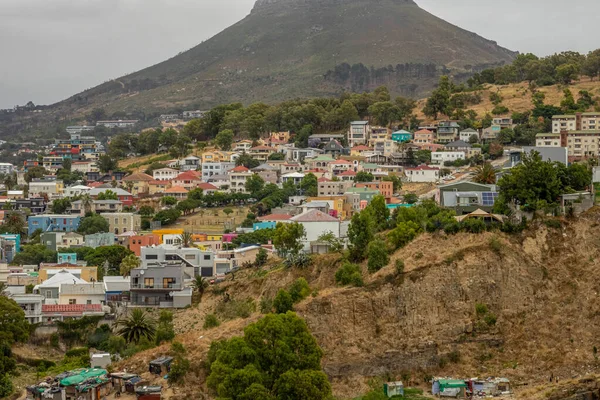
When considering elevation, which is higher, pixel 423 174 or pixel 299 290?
pixel 423 174

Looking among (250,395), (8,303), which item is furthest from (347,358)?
(8,303)

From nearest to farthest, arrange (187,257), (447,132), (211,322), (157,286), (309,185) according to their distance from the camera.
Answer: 1. (211,322)
2. (157,286)
3. (187,257)
4. (309,185)
5. (447,132)

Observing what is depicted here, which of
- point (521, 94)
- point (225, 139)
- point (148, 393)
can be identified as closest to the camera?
point (148, 393)

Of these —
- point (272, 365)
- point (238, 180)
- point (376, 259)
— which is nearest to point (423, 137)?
point (238, 180)

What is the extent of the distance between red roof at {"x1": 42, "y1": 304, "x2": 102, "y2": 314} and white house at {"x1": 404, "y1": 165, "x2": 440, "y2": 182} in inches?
1258

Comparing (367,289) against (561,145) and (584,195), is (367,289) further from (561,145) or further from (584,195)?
(561,145)

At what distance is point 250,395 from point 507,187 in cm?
1809

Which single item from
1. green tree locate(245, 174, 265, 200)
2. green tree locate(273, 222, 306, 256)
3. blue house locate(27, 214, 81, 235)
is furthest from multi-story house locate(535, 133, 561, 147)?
blue house locate(27, 214, 81, 235)

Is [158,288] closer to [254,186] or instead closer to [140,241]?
[140,241]

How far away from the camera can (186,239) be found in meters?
59.4

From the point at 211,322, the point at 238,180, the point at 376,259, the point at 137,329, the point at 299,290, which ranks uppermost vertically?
the point at 238,180

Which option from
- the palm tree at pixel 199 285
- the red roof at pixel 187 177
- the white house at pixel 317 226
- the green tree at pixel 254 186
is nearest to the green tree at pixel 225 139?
the red roof at pixel 187 177

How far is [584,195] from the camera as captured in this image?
143 feet

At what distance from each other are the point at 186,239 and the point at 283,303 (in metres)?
20.7
